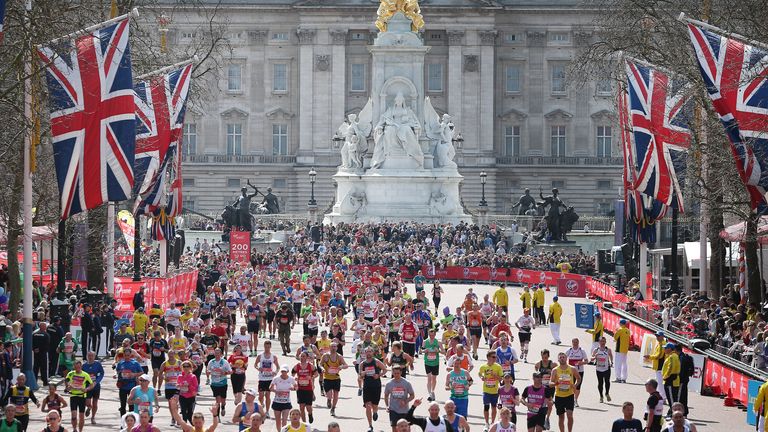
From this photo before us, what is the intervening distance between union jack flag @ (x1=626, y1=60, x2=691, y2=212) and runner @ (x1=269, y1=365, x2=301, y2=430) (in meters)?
16.1

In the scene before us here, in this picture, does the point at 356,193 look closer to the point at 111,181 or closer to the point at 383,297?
the point at 383,297

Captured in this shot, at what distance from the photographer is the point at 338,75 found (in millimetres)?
119188

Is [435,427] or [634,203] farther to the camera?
[634,203]

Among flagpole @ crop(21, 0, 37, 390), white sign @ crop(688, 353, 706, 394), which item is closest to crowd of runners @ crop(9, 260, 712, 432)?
flagpole @ crop(21, 0, 37, 390)

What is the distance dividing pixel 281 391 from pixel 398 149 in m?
55.4

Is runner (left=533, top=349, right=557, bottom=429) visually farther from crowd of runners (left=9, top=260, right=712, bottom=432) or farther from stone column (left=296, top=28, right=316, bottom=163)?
stone column (left=296, top=28, right=316, bottom=163)

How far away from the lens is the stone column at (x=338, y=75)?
118750 millimetres

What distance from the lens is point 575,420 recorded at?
3108 centimetres

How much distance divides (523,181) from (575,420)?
296 feet

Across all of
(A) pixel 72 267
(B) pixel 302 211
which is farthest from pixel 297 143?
(A) pixel 72 267

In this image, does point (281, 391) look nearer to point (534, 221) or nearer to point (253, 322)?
point (253, 322)

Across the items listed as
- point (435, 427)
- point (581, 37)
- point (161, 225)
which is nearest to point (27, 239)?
point (435, 427)

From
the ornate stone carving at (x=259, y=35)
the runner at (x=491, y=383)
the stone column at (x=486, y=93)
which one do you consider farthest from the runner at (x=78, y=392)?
the ornate stone carving at (x=259, y=35)

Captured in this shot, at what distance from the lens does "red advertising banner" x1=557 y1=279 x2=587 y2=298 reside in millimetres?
63750
